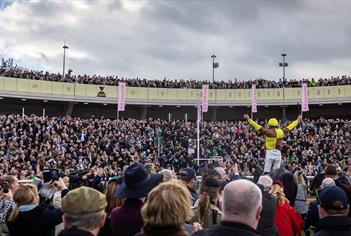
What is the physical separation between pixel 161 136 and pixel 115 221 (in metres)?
28.0

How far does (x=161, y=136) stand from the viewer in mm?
32531

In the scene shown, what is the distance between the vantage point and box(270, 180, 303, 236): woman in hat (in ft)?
20.6

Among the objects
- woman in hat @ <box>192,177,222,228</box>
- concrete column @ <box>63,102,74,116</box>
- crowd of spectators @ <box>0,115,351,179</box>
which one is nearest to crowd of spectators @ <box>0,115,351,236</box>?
woman in hat @ <box>192,177,222,228</box>

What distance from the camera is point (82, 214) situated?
3615 mm

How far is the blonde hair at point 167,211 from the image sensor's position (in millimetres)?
3295

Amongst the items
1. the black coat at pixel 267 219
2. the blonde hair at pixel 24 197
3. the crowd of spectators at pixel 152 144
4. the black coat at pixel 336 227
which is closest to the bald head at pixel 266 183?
the black coat at pixel 267 219

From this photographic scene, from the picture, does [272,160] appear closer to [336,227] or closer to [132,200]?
[132,200]

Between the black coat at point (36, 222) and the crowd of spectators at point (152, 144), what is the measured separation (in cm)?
1756

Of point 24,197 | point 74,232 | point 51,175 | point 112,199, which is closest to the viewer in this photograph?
point 74,232

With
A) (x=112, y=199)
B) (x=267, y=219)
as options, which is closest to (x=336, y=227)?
(x=267, y=219)

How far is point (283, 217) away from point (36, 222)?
318 cm

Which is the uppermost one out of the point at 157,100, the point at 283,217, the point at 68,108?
the point at 157,100

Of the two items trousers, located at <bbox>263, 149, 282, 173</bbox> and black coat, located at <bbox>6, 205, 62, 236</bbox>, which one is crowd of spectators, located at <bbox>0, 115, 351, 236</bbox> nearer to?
black coat, located at <bbox>6, 205, 62, 236</bbox>

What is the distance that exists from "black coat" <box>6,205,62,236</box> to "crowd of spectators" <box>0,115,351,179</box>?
692 inches
